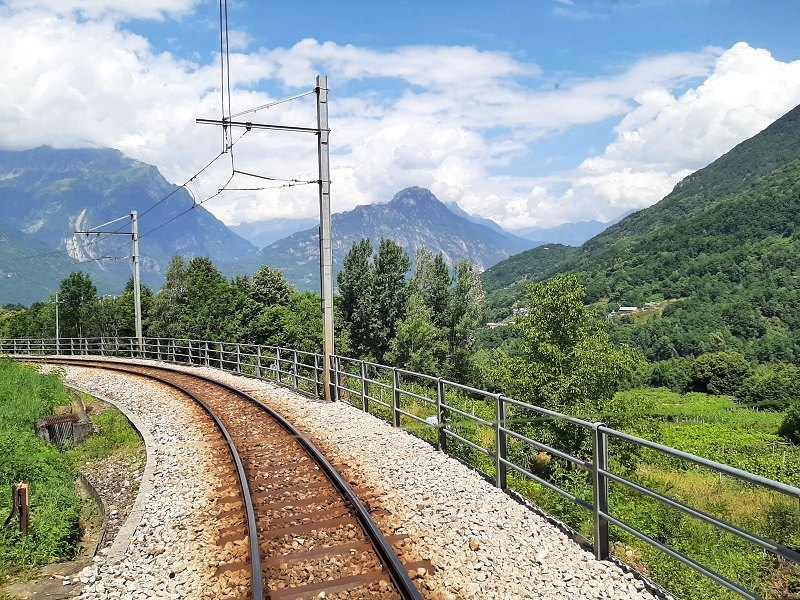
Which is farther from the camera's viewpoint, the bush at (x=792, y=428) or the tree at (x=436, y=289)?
the tree at (x=436, y=289)

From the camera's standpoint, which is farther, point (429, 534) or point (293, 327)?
point (293, 327)

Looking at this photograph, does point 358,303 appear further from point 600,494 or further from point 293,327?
point 600,494

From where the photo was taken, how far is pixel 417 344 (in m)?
61.1

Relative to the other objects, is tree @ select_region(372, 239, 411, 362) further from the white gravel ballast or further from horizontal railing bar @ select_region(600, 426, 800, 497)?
horizontal railing bar @ select_region(600, 426, 800, 497)

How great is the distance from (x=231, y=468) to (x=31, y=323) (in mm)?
102683

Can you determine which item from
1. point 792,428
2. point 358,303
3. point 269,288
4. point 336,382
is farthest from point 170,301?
point 792,428

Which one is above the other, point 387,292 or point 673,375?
point 387,292

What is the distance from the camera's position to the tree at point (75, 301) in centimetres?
8494

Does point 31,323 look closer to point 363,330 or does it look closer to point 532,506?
point 363,330

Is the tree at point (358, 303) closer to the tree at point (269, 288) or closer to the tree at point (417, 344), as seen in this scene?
the tree at point (417, 344)

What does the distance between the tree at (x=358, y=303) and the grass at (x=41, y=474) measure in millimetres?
51833

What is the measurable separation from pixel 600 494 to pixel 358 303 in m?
62.4

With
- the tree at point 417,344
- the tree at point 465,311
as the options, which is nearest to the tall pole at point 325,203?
the tree at point 417,344

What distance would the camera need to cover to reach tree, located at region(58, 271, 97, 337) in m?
84.9
